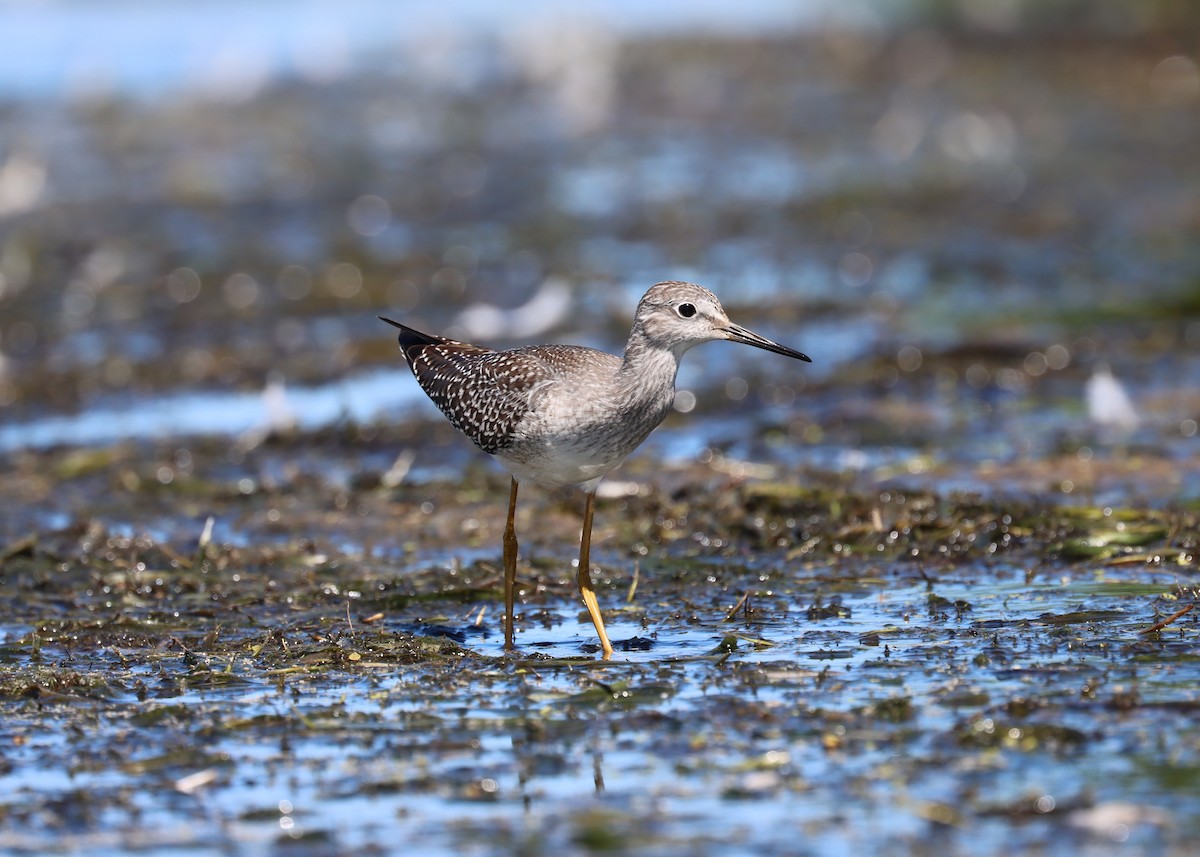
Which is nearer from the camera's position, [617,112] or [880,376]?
[880,376]

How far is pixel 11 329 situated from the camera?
13930 millimetres

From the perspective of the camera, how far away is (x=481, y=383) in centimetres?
760

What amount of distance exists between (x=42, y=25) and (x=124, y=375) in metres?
20.1

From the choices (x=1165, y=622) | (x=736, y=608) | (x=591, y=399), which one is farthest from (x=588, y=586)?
(x=1165, y=622)

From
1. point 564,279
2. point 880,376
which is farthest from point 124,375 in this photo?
point 880,376

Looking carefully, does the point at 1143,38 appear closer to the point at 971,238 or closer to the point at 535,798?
the point at 971,238

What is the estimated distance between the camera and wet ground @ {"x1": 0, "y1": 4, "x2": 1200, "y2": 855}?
17.9 ft

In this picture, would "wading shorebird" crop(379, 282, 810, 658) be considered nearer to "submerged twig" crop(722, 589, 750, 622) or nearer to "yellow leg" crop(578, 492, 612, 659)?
"yellow leg" crop(578, 492, 612, 659)

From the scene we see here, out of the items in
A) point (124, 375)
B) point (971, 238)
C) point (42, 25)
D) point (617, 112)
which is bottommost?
point (124, 375)

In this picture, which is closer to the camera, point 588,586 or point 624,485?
point 588,586

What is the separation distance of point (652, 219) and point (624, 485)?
832 cm

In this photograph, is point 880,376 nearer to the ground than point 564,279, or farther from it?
nearer to the ground

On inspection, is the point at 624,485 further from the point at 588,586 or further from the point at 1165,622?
the point at 1165,622

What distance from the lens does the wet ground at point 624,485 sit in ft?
17.9
